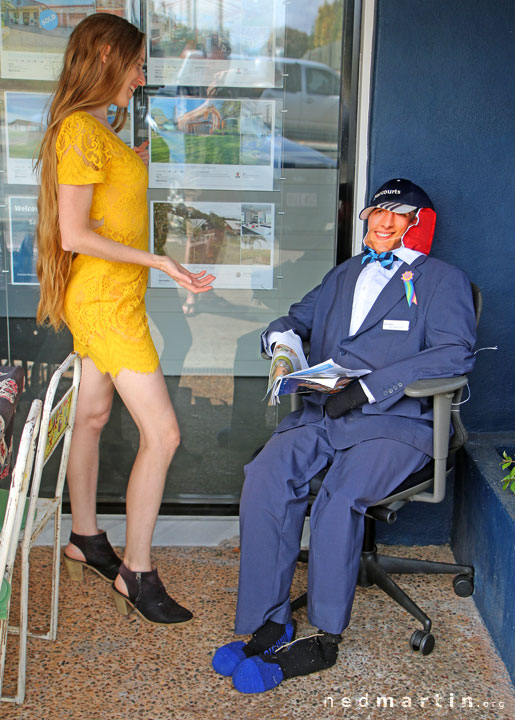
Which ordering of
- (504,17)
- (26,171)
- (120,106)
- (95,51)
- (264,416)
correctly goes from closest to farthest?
(95,51), (120,106), (504,17), (26,171), (264,416)

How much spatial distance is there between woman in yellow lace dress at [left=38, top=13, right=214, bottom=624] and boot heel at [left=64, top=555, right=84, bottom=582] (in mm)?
266

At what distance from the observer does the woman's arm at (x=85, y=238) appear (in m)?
2.50

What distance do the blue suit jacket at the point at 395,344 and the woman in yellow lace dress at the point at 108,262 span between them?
51cm

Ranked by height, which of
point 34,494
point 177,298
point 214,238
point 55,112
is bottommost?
point 34,494

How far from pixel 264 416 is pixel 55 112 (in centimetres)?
169

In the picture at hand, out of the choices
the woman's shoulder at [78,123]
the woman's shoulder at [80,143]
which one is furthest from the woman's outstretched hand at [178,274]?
the woman's shoulder at [78,123]

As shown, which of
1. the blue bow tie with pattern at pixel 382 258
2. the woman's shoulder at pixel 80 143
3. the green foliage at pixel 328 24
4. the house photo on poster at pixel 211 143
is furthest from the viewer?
the house photo on poster at pixel 211 143

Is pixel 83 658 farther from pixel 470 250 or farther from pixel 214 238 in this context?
pixel 470 250

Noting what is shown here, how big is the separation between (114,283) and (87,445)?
0.67 m

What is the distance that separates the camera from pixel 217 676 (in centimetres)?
253

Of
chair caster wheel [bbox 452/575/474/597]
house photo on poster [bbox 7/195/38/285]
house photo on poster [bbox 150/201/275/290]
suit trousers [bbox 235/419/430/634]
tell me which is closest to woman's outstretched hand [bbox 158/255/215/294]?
suit trousers [bbox 235/419/430/634]

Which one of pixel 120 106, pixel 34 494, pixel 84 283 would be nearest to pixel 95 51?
pixel 120 106

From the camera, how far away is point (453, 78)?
314 cm

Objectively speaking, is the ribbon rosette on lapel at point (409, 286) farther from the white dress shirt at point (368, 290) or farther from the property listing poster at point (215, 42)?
the property listing poster at point (215, 42)
